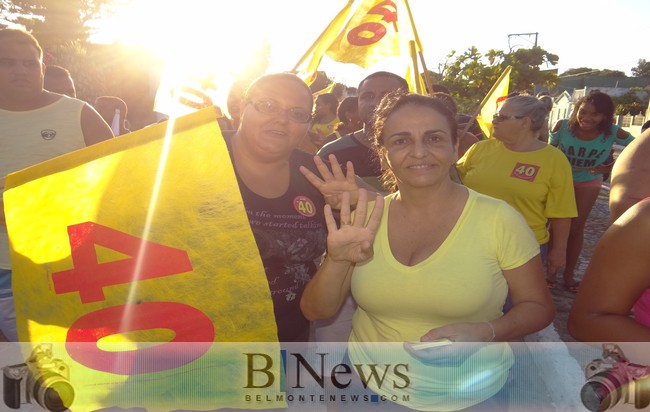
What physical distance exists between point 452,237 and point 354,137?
1795mm

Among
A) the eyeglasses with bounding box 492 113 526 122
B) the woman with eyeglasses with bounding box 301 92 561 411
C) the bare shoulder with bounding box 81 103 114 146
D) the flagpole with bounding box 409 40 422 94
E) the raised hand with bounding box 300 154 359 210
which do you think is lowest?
the woman with eyeglasses with bounding box 301 92 561 411

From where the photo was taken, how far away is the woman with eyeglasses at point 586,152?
5246mm

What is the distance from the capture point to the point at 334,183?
2.29 metres

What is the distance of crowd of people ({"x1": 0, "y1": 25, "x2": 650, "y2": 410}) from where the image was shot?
1.66 metres

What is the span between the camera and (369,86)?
3.62m

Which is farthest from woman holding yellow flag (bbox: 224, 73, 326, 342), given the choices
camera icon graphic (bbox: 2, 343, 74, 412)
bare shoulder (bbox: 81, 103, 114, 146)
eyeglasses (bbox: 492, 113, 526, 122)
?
eyeglasses (bbox: 492, 113, 526, 122)

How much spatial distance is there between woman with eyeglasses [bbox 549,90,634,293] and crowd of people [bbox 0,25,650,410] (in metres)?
3.56

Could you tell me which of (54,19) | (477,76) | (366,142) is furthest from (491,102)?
(54,19)

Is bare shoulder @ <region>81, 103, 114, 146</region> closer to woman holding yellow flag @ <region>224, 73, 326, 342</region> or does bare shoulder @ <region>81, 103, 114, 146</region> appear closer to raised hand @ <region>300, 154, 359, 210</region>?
woman holding yellow flag @ <region>224, 73, 326, 342</region>

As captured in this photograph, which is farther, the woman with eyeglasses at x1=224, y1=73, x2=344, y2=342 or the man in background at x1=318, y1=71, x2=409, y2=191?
the man in background at x1=318, y1=71, x2=409, y2=191

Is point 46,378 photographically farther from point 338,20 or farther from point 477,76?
point 477,76

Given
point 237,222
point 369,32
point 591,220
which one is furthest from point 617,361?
point 591,220

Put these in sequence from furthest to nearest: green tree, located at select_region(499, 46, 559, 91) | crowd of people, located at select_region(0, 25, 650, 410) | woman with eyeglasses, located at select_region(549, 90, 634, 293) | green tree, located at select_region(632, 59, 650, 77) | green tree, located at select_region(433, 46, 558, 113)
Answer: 1. green tree, located at select_region(632, 59, 650, 77)
2. green tree, located at select_region(499, 46, 559, 91)
3. green tree, located at select_region(433, 46, 558, 113)
4. woman with eyeglasses, located at select_region(549, 90, 634, 293)
5. crowd of people, located at select_region(0, 25, 650, 410)

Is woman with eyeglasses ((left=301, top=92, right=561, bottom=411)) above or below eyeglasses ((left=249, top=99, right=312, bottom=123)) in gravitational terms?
below
